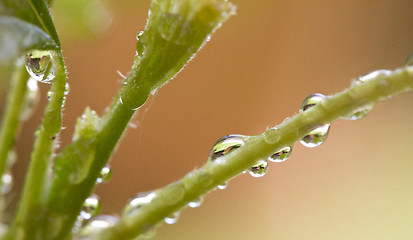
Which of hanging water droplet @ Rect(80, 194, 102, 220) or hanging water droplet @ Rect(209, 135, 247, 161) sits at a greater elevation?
hanging water droplet @ Rect(80, 194, 102, 220)

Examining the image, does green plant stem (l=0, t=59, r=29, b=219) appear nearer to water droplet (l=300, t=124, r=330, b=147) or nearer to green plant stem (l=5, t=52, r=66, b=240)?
green plant stem (l=5, t=52, r=66, b=240)

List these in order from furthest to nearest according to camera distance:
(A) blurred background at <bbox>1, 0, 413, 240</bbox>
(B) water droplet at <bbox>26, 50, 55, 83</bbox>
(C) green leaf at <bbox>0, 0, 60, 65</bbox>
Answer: (A) blurred background at <bbox>1, 0, 413, 240</bbox> → (B) water droplet at <bbox>26, 50, 55, 83</bbox> → (C) green leaf at <bbox>0, 0, 60, 65</bbox>

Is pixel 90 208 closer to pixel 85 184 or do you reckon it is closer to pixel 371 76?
pixel 85 184

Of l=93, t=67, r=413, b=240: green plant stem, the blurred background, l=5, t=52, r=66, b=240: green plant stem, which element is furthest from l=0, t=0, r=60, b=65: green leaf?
the blurred background

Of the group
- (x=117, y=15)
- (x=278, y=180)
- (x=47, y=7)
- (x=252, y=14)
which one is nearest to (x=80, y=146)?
(x=47, y=7)

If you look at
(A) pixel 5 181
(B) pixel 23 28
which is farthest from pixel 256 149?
(A) pixel 5 181

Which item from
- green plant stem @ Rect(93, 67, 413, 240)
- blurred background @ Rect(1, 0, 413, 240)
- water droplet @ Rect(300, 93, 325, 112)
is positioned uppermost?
blurred background @ Rect(1, 0, 413, 240)
